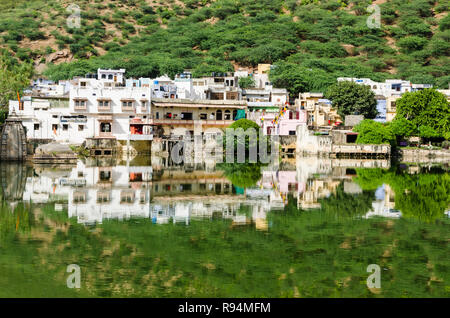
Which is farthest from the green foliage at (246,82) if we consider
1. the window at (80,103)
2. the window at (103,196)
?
the window at (103,196)

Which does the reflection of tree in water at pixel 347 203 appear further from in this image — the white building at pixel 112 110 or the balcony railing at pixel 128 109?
the balcony railing at pixel 128 109

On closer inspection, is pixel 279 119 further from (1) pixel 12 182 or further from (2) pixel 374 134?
(1) pixel 12 182

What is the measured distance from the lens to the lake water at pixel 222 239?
9602 mm

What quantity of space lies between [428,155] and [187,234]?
1491 inches

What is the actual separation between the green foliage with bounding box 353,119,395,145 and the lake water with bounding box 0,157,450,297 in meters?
23.1

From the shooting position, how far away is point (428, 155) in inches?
1869

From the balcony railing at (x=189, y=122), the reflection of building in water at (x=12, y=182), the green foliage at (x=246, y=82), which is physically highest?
the green foliage at (x=246, y=82)

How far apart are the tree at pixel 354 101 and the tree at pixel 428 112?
594 cm

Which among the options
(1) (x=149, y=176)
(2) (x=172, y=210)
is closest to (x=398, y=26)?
(1) (x=149, y=176)

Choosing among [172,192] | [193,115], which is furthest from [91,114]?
[172,192]

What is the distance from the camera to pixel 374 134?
46375mm

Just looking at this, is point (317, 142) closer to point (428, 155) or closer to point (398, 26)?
point (428, 155)

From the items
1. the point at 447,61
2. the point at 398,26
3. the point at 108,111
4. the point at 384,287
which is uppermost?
the point at 398,26

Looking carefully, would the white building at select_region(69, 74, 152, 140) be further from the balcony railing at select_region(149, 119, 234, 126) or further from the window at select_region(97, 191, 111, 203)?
the window at select_region(97, 191, 111, 203)
